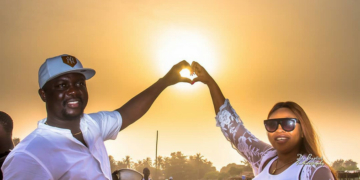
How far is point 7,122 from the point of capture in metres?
3.87

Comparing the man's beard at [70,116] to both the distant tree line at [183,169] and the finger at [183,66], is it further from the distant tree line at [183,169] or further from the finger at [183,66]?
the distant tree line at [183,169]

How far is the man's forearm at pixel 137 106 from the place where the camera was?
3.42 metres

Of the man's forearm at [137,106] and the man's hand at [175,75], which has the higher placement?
the man's hand at [175,75]

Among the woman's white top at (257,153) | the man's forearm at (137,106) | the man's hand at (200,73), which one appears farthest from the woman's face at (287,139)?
the man's forearm at (137,106)

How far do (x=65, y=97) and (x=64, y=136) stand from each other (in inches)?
12.2

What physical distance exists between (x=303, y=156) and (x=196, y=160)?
103586 millimetres

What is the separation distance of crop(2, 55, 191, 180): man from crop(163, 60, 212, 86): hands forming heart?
920 millimetres

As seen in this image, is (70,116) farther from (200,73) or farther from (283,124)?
(283,124)

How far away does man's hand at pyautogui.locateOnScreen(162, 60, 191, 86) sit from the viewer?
153 inches

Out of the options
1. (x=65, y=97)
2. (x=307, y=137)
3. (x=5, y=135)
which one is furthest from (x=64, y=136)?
(x=307, y=137)

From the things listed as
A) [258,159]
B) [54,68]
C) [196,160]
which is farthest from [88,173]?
[196,160]

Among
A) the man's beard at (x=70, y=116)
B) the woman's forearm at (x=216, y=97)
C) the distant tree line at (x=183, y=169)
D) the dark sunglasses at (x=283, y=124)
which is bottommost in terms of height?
the distant tree line at (x=183, y=169)

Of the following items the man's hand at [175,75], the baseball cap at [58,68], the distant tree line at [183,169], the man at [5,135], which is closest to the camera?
the baseball cap at [58,68]

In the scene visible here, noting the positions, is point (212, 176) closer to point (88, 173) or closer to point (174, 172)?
point (174, 172)
